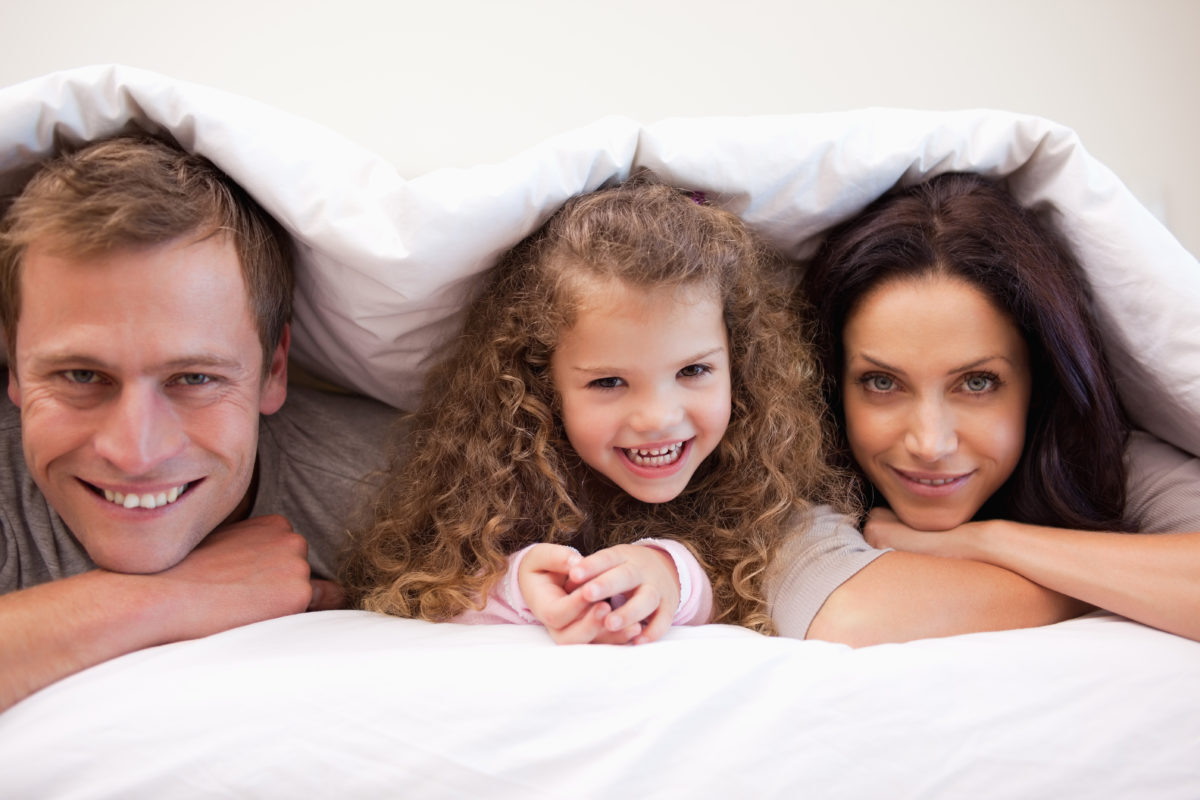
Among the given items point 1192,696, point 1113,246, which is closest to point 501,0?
point 1113,246

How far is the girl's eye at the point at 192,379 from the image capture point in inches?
37.4

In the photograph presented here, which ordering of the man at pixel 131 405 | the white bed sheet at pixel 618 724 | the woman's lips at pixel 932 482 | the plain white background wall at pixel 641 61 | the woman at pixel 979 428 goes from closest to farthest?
the white bed sheet at pixel 618 724 → the man at pixel 131 405 → the woman at pixel 979 428 → the woman's lips at pixel 932 482 → the plain white background wall at pixel 641 61

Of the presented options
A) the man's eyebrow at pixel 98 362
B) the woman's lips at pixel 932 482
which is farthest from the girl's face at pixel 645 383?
the man's eyebrow at pixel 98 362

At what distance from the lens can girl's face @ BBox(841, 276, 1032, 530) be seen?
41.5 inches

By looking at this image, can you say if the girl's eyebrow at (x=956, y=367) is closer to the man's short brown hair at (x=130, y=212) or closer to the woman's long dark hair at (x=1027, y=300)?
the woman's long dark hair at (x=1027, y=300)

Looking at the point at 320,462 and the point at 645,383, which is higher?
the point at 645,383

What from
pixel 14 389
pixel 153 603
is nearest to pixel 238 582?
pixel 153 603

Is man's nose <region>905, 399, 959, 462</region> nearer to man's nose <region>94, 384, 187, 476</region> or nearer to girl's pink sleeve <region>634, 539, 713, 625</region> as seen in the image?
girl's pink sleeve <region>634, 539, 713, 625</region>

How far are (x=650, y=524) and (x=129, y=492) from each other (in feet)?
1.88

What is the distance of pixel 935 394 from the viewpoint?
106 cm

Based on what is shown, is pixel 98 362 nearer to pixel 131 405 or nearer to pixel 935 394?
pixel 131 405

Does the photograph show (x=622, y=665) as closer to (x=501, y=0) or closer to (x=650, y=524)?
(x=650, y=524)

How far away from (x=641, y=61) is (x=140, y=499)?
948 millimetres

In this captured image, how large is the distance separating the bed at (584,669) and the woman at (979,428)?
6 cm
